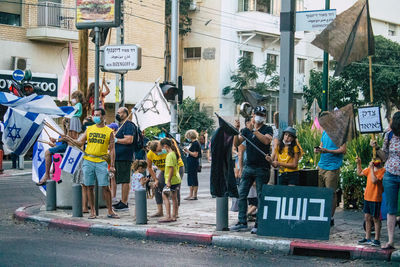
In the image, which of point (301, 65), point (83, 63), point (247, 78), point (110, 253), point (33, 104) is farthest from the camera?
point (301, 65)

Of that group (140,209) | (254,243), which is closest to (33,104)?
(140,209)

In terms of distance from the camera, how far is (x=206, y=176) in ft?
80.5

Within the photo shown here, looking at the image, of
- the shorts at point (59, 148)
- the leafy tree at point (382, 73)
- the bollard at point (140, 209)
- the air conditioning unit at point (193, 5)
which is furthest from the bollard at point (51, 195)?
the leafy tree at point (382, 73)

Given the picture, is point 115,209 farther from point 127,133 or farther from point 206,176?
point 206,176

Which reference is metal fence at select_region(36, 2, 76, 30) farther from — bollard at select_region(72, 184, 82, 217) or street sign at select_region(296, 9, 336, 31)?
street sign at select_region(296, 9, 336, 31)

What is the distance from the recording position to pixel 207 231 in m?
10.2

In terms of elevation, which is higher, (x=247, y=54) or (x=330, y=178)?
(x=247, y=54)

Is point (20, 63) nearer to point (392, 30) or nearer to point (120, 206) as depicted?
point (120, 206)

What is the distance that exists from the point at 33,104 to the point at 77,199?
2.00 metres

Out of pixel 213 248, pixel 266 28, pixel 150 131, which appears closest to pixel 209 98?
pixel 266 28

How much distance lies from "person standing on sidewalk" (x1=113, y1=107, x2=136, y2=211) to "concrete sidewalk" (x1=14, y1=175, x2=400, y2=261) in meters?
0.52

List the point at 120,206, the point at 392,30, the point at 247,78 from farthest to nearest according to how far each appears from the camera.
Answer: the point at 392,30, the point at 247,78, the point at 120,206

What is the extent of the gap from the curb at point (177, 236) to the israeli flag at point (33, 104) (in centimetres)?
333

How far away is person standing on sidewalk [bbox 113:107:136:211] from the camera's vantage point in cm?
1248
